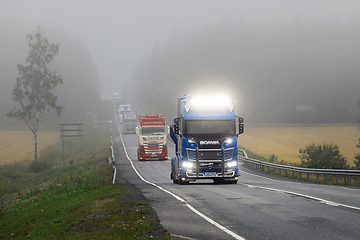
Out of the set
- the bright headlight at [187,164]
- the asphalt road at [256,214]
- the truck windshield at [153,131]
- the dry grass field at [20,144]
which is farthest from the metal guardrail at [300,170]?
the dry grass field at [20,144]

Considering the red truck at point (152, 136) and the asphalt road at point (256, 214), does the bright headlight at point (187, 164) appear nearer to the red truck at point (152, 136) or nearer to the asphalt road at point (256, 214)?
the asphalt road at point (256, 214)

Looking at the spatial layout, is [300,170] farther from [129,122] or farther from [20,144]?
[20,144]

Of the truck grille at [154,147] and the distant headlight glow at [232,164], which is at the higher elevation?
the distant headlight glow at [232,164]

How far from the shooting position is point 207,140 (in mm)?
15977

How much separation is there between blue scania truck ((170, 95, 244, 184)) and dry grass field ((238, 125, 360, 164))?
29494mm

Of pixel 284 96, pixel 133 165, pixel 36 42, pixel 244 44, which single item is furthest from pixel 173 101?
pixel 133 165

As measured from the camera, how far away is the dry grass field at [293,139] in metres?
49.9

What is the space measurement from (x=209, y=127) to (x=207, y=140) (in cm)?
67

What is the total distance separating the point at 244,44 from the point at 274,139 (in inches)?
3692

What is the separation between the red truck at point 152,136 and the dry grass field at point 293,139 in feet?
57.1

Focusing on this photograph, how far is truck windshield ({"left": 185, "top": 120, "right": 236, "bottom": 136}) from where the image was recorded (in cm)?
1617

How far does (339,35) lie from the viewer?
5655 inches

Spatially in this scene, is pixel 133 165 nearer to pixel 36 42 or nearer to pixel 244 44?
pixel 36 42

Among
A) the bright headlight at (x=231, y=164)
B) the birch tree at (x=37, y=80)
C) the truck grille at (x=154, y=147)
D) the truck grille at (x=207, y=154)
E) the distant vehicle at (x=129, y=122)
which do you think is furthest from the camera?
the distant vehicle at (x=129, y=122)
